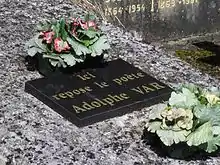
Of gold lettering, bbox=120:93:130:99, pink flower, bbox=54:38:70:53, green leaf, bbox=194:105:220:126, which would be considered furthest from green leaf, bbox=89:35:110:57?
green leaf, bbox=194:105:220:126

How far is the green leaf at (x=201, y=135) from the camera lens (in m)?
2.35

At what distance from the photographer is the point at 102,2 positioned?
4.98 meters

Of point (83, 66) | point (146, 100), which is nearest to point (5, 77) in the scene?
point (83, 66)

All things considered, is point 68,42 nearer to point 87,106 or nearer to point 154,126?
point 87,106

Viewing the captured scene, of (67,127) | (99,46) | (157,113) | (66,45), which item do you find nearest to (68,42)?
(66,45)

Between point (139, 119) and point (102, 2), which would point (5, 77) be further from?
point (102, 2)

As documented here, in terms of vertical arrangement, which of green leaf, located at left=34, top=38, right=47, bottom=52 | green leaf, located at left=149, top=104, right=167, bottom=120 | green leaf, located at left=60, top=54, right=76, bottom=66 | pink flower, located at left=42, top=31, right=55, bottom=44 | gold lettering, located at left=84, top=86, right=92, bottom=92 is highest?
pink flower, located at left=42, top=31, right=55, bottom=44

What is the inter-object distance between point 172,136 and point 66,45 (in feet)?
2.07

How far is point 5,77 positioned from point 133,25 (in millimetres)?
2452

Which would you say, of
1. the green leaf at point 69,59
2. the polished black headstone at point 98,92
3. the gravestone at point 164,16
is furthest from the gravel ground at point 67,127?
the gravestone at point 164,16

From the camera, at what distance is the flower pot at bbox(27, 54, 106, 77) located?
9.36 ft

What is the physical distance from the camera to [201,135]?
2365 mm

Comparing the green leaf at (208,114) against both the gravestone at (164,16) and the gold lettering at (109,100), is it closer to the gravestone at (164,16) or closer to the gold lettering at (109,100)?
the gold lettering at (109,100)

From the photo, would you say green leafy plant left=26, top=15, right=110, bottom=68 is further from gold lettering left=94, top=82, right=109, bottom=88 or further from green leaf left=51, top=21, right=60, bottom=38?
gold lettering left=94, top=82, right=109, bottom=88
